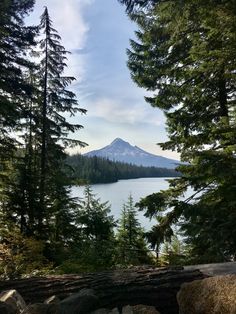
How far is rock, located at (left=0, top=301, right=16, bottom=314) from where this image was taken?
386cm

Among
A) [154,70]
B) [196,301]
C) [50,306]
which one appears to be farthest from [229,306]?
[154,70]

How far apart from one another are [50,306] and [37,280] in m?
0.91

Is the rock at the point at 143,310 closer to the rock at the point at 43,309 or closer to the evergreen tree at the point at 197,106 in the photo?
the rock at the point at 43,309

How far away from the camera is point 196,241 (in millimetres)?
8430

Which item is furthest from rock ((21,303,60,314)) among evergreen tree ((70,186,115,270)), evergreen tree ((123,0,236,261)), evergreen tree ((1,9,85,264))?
evergreen tree ((1,9,85,264))

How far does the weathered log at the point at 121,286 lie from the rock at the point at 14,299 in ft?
1.08

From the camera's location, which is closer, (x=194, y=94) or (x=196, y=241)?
(x=196, y=241)

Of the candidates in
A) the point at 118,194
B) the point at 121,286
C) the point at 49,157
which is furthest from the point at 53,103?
the point at 118,194

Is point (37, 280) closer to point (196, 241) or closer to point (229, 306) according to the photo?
point (229, 306)

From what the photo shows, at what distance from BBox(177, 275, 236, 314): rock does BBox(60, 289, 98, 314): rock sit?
3.39 ft

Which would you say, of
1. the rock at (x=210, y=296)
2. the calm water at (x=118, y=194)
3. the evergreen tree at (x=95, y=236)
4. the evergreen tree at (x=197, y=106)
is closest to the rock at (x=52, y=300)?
the rock at (x=210, y=296)

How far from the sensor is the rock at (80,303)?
3.87 metres

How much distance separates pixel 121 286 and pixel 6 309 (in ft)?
4.63

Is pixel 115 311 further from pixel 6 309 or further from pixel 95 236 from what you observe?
pixel 95 236
